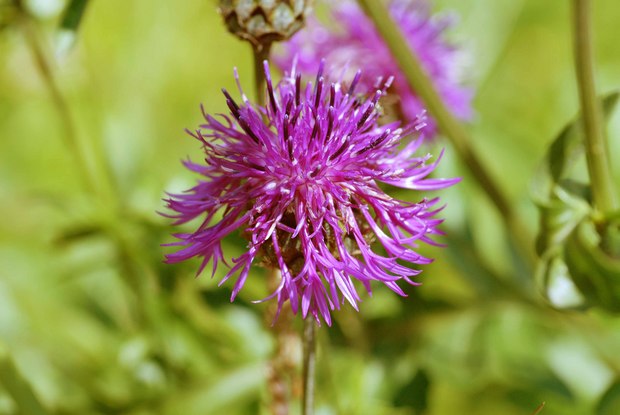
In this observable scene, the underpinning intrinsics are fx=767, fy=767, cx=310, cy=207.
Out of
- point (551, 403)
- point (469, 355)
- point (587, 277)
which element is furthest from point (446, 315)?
point (587, 277)

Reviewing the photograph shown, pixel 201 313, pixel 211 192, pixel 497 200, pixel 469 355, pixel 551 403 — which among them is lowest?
pixel 551 403

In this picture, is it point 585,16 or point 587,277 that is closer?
point 585,16

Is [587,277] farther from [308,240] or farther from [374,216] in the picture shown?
[308,240]

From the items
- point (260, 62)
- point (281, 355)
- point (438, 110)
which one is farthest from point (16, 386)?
point (438, 110)

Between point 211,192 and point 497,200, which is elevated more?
point 211,192

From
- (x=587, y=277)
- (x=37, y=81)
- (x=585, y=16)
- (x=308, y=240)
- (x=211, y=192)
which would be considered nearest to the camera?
(x=308, y=240)

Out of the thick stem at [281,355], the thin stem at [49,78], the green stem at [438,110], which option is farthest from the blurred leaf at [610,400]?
the thin stem at [49,78]

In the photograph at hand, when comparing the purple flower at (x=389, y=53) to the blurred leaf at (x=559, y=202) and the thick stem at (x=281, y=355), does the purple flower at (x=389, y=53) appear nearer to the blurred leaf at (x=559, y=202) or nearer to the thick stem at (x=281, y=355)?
the blurred leaf at (x=559, y=202)
